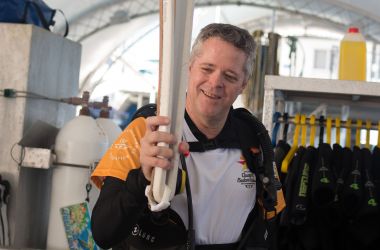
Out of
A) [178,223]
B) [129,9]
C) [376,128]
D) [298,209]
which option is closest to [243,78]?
[178,223]

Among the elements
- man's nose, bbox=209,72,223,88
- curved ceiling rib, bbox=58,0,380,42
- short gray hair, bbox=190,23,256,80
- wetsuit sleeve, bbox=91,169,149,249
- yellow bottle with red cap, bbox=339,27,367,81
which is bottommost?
wetsuit sleeve, bbox=91,169,149,249

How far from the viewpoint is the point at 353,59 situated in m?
3.16

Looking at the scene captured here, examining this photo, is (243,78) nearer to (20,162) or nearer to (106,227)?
(106,227)

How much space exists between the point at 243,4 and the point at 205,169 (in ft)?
26.9

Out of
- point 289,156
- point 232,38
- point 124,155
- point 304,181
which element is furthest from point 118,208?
point 289,156

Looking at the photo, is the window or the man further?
the window

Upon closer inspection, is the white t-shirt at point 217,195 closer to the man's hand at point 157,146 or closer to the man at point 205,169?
the man at point 205,169

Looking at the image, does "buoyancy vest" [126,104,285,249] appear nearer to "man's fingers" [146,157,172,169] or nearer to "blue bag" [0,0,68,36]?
"man's fingers" [146,157,172,169]

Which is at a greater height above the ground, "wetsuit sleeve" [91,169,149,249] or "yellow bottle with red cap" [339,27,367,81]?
"yellow bottle with red cap" [339,27,367,81]

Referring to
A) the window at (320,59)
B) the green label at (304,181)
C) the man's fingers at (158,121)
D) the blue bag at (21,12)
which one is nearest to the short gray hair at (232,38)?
the man's fingers at (158,121)

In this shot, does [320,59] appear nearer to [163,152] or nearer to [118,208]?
[118,208]

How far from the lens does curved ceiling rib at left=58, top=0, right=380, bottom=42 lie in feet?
26.2

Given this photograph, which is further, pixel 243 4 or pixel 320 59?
pixel 320 59

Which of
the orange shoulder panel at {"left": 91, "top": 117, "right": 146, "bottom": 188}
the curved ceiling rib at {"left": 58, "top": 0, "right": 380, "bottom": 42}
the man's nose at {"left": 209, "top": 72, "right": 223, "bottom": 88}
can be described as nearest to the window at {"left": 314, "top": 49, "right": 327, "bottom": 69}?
the curved ceiling rib at {"left": 58, "top": 0, "right": 380, "bottom": 42}
